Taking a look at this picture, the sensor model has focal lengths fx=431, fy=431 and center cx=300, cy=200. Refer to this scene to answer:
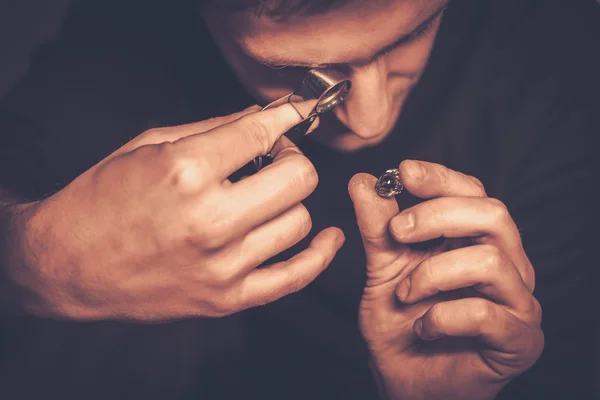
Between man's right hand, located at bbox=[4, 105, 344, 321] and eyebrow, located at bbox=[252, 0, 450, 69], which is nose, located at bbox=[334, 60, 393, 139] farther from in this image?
man's right hand, located at bbox=[4, 105, 344, 321]

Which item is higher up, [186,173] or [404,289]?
[186,173]

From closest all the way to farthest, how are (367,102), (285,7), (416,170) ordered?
1. (285,7)
2. (416,170)
3. (367,102)

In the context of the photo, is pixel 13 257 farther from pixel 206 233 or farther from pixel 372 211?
pixel 372 211

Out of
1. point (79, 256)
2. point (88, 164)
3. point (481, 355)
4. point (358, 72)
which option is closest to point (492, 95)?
point (358, 72)

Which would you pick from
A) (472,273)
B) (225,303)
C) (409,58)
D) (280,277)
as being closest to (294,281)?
(280,277)

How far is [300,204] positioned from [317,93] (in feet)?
0.74

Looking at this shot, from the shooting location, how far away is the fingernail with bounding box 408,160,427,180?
82 cm

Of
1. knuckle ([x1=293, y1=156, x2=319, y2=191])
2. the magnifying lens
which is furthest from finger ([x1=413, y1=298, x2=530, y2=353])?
the magnifying lens

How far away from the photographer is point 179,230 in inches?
30.1

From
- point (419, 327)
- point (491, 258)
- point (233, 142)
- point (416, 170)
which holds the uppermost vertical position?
point (233, 142)

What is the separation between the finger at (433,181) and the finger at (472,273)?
122mm

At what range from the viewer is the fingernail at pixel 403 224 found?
0.84m

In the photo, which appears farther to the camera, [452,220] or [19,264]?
[19,264]

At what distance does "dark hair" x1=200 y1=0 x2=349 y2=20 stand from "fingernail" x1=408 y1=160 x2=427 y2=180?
0.32m
